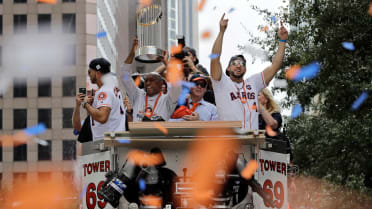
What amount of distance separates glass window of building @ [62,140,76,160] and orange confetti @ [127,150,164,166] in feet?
160

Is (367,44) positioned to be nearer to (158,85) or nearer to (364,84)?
(364,84)

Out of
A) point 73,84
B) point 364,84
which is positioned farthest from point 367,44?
point 73,84

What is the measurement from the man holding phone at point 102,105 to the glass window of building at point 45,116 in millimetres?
49231

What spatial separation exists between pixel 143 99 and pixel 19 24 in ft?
161

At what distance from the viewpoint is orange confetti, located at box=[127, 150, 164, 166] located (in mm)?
5821

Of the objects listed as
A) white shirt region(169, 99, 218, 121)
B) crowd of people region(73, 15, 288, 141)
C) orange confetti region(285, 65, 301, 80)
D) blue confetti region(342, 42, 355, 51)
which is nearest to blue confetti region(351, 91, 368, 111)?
blue confetti region(342, 42, 355, 51)

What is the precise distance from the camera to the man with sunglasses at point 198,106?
7.50m

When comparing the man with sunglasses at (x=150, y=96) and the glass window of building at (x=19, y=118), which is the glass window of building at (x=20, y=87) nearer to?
the glass window of building at (x=19, y=118)

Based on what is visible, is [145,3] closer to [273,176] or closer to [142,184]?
[273,176]

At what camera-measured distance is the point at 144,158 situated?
5.86 metres

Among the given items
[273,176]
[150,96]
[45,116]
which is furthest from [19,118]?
[273,176]

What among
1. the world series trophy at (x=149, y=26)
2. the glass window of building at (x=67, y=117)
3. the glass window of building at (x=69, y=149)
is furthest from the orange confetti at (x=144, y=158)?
the glass window of building at (x=67, y=117)

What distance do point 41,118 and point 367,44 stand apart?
43.9 m

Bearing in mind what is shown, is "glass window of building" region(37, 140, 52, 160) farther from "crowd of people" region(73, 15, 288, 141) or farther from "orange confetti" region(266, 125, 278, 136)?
"orange confetti" region(266, 125, 278, 136)
